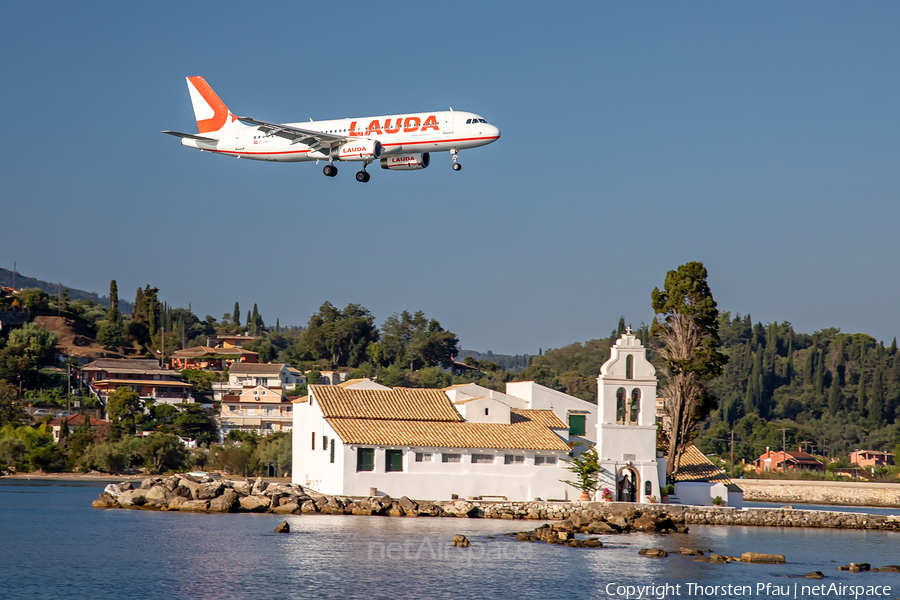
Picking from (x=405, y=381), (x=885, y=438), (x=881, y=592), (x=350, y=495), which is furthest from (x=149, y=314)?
(x=881, y=592)

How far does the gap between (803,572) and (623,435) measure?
13.4 meters

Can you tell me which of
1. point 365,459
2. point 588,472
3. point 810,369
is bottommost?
point 588,472

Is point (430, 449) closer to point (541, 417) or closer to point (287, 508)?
point (287, 508)

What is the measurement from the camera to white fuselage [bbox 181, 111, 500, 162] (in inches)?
1863

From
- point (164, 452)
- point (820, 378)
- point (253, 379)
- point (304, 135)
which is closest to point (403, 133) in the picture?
point (304, 135)

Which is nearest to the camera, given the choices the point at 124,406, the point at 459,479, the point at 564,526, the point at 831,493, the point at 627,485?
the point at 564,526

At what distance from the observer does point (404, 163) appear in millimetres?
49656

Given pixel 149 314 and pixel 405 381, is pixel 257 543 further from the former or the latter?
pixel 149 314

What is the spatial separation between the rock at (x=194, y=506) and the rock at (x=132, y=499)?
8.71 ft

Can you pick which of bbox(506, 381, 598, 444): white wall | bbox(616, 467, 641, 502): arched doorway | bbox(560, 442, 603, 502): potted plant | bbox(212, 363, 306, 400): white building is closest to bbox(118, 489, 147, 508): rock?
A: bbox(506, 381, 598, 444): white wall

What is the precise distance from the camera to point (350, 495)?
153 ft

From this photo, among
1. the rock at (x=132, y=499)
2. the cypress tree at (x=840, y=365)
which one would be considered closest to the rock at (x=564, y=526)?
the rock at (x=132, y=499)

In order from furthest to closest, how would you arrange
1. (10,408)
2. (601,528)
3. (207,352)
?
(207,352) < (10,408) < (601,528)

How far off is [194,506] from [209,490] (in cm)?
103
